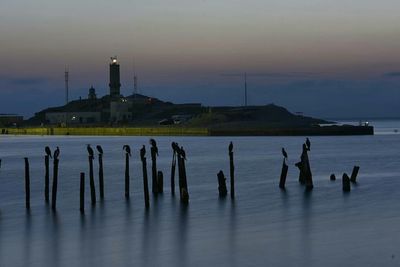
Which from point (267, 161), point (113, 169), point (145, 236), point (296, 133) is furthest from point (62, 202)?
point (296, 133)

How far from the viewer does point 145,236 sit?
2505 cm

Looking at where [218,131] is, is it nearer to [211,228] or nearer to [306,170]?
[306,170]

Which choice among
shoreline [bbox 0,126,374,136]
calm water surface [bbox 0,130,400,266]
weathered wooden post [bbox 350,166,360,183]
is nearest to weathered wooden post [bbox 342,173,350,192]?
calm water surface [bbox 0,130,400,266]

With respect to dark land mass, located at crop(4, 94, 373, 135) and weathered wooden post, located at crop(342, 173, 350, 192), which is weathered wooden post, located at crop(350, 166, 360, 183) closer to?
weathered wooden post, located at crop(342, 173, 350, 192)

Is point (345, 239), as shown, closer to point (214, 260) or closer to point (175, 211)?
point (214, 260)

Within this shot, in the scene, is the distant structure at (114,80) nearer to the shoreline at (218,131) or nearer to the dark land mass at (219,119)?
the dark land mass at (219,119)

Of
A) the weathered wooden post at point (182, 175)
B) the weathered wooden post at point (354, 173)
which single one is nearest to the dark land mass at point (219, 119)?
the weathered wooden post at point (354, 173)

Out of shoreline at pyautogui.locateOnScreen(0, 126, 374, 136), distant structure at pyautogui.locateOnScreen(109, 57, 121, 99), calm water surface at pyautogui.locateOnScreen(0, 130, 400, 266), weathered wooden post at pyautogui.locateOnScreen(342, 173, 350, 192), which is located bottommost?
calm water surface at pyautogui.locateOnScreen(0, 130, 400, 266)

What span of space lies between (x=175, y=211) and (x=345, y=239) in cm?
861

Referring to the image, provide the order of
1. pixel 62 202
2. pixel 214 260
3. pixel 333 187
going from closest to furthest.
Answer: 1. pixel 214 260
2. pixel 62 202
3. pixel 333 187

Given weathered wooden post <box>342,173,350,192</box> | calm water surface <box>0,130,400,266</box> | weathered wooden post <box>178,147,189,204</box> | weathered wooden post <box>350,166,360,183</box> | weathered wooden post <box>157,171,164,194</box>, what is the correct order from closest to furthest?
calm water surface <box>0,130,400,266</box> < weathered wooden post <box>178,147,189,204</box> < weathered wooden post <box>157,171,164,194</box> < weathered wooden post <box>342,173,350,192</box> < weathered wooden post <box>350,166,360,183</box>

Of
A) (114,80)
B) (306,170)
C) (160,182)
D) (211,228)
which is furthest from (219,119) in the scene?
(211,228)

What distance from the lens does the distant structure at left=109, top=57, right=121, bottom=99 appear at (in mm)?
176875

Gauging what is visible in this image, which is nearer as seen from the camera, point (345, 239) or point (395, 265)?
point (395, 265)
